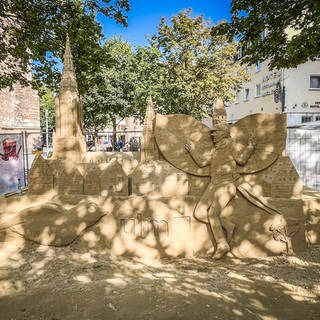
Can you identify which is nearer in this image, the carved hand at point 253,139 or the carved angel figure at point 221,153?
the carved angel figure at point 221,153

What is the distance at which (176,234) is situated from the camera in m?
5.24

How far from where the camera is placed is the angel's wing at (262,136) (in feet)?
17.4

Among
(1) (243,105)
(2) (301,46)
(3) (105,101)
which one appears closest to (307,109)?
(1) (243,105)

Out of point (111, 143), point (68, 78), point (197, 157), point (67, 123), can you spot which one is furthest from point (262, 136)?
point (111, 143)

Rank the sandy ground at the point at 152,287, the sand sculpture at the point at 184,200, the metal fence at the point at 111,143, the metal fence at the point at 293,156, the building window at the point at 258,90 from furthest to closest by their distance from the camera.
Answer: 1. the building window at the point at 258,90
2. the metal fence at the point at 111,143
3. the metal fence at the point at 293,156
4. the sand sculpture at the point at 184,200
5. the sandy ground at the point at 152,287

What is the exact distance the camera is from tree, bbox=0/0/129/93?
955 cm

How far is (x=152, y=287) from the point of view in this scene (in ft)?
13.0

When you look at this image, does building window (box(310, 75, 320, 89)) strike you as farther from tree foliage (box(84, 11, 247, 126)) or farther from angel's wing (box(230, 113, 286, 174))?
angel's wing (box(230, 113, 286, 174))

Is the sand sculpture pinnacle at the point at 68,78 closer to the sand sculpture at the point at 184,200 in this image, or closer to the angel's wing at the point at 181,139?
the sand sculpture at the point at 184,200

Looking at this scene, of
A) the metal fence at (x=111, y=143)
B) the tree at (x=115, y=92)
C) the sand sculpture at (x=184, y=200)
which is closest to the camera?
the sand sculpture at (x=184, y=200)

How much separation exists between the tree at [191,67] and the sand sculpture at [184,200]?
46.9 ft

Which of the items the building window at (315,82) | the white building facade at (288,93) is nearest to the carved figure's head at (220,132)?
the white building facade at (288,93)

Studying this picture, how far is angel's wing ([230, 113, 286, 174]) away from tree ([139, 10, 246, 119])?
13962 millimetres

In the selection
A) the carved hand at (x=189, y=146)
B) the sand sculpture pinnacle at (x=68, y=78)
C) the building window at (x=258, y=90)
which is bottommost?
the carved hand at (x=189, y=146)
